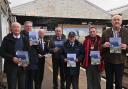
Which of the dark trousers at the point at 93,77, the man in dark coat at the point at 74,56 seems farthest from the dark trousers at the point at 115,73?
the man in dark coat at the point at 74,56

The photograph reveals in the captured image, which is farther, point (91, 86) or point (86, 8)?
point (86, 8)

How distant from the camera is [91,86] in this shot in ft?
31.4

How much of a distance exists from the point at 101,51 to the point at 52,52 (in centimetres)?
250

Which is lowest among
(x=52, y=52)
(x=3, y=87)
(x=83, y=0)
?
(x=3, y=87)

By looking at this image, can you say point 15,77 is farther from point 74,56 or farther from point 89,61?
point 89,61

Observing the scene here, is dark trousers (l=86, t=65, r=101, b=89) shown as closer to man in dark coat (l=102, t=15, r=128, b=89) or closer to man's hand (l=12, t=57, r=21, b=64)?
man in dark coat (l=102, t=15, r=128, b=89)

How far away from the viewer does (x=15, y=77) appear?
880 cm

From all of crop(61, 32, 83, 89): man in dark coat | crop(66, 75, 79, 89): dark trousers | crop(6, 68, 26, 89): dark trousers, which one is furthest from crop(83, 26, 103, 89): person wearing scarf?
crop(6, 68, 26, 89): dark trousers

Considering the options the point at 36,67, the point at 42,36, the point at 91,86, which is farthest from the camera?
the point at 42,36

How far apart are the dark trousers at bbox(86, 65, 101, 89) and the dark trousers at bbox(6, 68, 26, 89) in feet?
5.28

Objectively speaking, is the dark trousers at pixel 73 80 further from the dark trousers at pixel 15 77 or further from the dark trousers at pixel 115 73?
the dark trousers at pixel 15 77

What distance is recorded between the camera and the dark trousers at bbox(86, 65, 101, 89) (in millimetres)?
9461

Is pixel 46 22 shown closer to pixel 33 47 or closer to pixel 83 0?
pixel 83 0

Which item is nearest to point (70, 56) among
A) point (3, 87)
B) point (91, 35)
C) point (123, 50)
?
point (91, 35)
